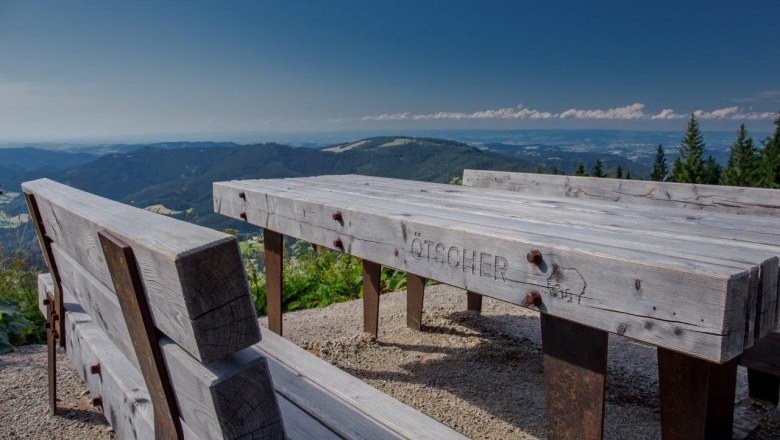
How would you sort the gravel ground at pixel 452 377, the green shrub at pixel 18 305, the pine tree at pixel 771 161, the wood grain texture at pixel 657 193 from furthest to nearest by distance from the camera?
the pine tree at pixel 771 161 < the green shrub at pixel 18 305 < the gravel ground at pixel 452 377 < the wood grain texture at pixel 657 193

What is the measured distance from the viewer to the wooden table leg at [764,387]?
2795 millimetres

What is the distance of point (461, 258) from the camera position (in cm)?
166

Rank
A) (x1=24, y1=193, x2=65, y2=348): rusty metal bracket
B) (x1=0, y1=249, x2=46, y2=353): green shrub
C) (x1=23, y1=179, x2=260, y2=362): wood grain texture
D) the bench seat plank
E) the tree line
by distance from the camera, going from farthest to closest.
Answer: the tree line < (x1=0, y1=249, x2=46, y2=353): green shrub < (x1=24, y1=193, x2=65, y2=348): rusty metal bracket < the bench seat plank < (x1=23, y1=179, x2=260, y2=362): wood grain texture

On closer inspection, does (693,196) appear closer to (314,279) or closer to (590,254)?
(590,254)

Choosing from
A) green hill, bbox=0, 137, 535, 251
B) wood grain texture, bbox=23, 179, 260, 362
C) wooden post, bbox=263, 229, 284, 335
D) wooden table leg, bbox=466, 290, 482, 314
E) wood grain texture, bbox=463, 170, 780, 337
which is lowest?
green hill, bbox=0, 137, 535, 251

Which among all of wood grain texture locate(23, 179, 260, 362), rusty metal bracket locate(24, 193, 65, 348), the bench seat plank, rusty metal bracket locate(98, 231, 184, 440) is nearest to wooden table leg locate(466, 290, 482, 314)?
the bench seat plank

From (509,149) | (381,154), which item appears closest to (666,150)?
(509,149)

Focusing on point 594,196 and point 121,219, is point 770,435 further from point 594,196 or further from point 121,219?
point 121,219

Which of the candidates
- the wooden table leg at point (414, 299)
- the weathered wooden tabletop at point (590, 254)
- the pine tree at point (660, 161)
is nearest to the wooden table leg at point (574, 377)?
the weathered wooden tabletop at point (590, 254)

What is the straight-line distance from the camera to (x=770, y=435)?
2600 millimetres

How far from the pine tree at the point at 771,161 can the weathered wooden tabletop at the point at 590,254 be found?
40775mm

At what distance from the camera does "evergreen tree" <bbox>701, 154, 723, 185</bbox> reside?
47.0 meters

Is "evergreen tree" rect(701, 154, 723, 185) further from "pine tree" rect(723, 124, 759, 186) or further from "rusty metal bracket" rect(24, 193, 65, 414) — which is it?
"rusty metal bracket" rect(24, 193, 65, 414)

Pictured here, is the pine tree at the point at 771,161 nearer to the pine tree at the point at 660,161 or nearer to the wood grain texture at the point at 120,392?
the pine tree at the point at 660,161
